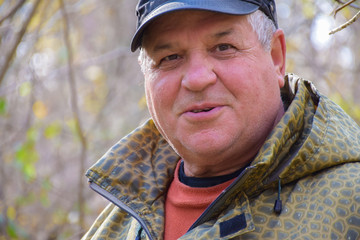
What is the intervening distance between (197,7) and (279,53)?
1.61 feet

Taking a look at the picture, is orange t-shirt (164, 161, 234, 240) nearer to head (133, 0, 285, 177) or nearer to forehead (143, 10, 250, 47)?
head (133, 0, 285, 177)

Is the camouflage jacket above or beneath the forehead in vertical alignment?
beneath

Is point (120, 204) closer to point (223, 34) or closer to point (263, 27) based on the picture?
point (223, 34)

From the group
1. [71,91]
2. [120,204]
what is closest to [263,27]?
[120,204]

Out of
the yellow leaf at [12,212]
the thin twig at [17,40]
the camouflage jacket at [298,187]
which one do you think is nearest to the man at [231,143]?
the camouflage jacket at [298,187]

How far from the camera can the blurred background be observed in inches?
182

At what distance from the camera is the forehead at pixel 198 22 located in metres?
2.03

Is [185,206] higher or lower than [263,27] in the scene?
lower

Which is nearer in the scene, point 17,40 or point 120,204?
point 120,204

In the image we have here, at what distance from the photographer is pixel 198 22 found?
205 centimetres

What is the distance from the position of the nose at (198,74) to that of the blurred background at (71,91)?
156 cm

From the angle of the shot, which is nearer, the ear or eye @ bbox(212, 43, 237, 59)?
eye @ bbox(212, 43, 237, 59)

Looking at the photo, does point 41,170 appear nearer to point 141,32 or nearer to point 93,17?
point 93,17

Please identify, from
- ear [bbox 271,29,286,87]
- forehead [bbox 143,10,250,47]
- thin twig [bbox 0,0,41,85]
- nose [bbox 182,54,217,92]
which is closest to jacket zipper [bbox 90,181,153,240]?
nose [bbox 182,54,217,92]
